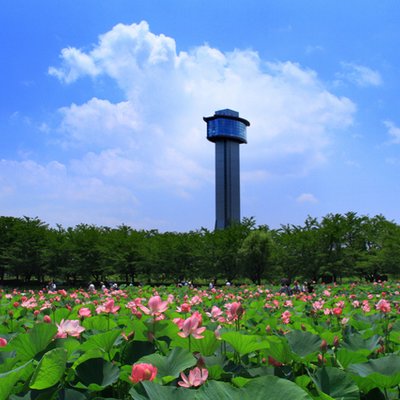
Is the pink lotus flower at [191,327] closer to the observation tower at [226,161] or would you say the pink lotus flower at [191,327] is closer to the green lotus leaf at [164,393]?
the green lotus leaf at [164,393]

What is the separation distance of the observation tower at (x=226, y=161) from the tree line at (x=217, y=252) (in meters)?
43.6

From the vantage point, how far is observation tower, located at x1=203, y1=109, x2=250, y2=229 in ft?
287

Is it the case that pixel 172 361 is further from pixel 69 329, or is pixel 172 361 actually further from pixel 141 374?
pixel 69 329

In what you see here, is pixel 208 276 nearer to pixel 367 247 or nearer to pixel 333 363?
pixel 367 247

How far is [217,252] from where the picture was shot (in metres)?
34.9

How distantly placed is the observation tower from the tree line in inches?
1716

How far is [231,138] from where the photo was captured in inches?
3529

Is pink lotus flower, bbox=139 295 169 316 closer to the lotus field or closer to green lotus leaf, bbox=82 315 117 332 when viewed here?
the lotus field

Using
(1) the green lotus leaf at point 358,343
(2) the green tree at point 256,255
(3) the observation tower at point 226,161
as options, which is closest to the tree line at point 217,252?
(2) the green tree at point 256,255

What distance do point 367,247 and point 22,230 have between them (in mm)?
33276

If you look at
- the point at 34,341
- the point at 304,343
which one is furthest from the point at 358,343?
the point at 34,341

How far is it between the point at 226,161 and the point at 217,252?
2190 inches

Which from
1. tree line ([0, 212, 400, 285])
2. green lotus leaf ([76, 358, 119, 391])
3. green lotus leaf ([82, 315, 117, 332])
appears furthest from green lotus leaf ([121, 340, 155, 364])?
tree line ([0, 212, 400, 285])

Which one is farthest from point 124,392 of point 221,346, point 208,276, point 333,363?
point 208,276
